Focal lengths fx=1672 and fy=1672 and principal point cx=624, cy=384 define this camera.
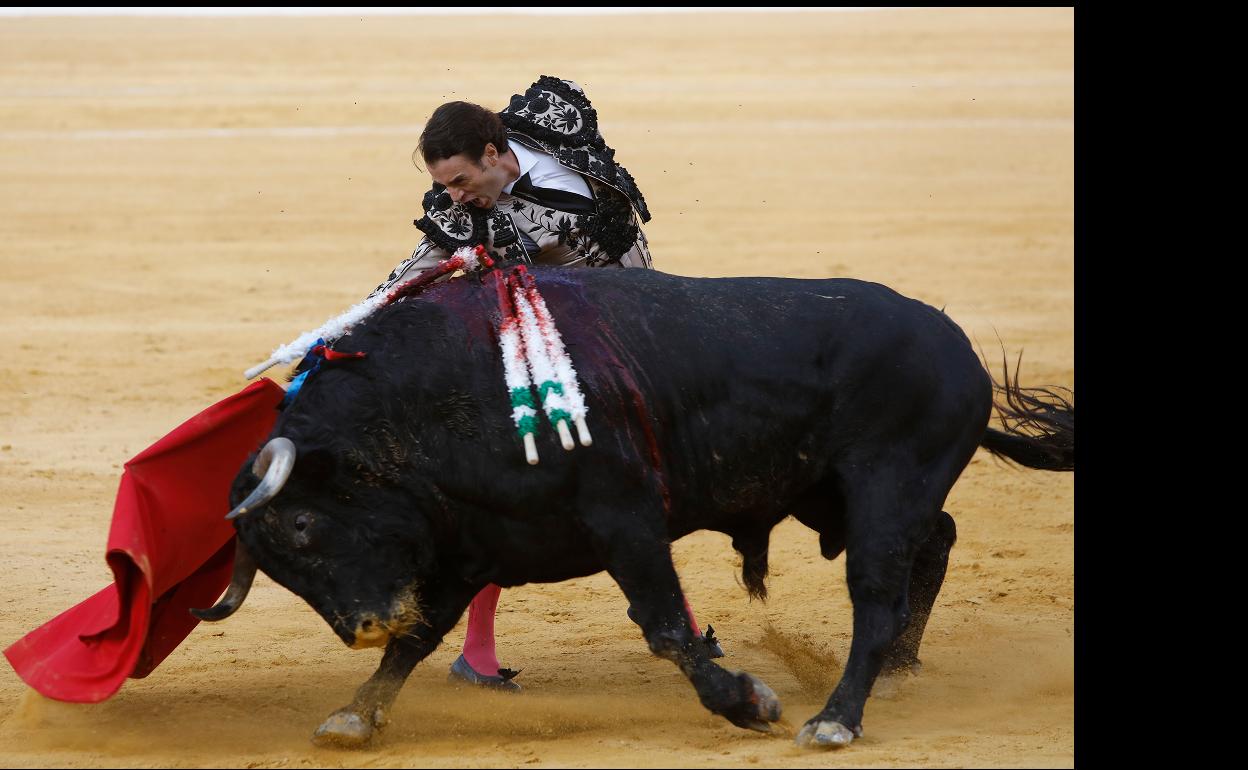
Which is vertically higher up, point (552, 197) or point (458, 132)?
point (458, 132)

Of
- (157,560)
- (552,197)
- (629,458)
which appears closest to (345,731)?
(157,560)

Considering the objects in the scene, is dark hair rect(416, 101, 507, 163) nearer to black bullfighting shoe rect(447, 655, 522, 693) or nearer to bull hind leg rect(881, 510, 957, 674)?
black bullfighting shoe rect(447, 655, 522, 693)

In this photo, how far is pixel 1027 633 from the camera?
20.2ft

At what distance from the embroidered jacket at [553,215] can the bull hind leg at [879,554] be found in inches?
46.4

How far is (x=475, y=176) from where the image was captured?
503 cm

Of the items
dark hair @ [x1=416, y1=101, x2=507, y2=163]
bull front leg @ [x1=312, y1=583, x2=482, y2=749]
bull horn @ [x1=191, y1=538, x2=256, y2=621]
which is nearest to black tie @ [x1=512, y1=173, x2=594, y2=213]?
dark hair @ [x1=416, y1=101, x2=507, y2=163]

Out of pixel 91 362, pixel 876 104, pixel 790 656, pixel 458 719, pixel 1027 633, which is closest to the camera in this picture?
pixel 458 719

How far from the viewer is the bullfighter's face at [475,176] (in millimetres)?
4977

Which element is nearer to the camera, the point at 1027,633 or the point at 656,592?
the point at 656,592

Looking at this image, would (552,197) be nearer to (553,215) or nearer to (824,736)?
(553,215)

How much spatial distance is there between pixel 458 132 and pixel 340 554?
4.23 ft

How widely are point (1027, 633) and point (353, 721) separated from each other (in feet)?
8.70
